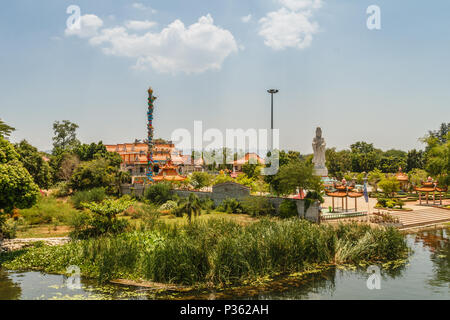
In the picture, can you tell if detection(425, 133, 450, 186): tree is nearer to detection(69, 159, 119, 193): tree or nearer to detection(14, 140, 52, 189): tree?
detection(69, 159, 119, 193): tree

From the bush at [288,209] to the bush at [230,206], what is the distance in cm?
390

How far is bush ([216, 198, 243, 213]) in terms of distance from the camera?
87.6 ft

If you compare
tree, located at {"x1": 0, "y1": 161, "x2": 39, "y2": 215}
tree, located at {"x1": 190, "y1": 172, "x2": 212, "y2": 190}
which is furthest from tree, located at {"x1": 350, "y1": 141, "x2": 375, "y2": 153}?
tree, located at {"x1": 0, "y1": 161, "x2": 39, "y2": 215}

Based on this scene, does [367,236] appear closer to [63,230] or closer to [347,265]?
[347,265]

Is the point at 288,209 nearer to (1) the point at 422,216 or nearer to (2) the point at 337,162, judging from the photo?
(1) the point at 422,216

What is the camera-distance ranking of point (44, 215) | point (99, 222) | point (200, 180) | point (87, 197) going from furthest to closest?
1. point (200, 180)
2. point (87, 197)
3. point (44, 215)
4. point (99, 222)

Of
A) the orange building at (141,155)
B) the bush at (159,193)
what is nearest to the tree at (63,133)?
the orange building at (141,155)

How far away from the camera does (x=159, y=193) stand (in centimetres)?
3192

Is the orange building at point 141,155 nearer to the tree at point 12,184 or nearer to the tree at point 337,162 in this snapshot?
the tree at point 337,162

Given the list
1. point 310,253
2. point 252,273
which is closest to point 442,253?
point 310,253

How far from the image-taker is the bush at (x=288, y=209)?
23.2 metres

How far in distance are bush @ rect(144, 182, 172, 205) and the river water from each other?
17.5 metres

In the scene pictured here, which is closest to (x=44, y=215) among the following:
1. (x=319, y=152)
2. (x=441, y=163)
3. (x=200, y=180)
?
(x=200, y=180)

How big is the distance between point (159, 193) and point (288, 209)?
13509 mm
